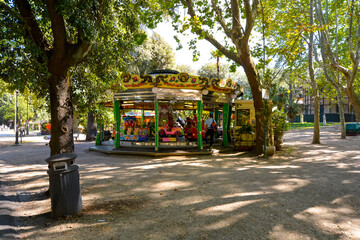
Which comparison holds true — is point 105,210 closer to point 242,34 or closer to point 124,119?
point 242,34

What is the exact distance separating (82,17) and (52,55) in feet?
3.45

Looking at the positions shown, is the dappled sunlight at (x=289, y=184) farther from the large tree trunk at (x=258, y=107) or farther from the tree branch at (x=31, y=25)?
the tree branch at (x=31, y=25)

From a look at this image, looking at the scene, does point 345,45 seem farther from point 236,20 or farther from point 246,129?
point 236,20

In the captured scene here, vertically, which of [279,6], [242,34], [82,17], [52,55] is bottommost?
[52,55]

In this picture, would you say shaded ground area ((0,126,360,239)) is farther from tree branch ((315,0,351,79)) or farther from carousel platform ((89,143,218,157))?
tree branch ((315,0,351,79))

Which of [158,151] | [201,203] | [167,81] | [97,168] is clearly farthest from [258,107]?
[97,168]

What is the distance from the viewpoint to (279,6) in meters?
14.0

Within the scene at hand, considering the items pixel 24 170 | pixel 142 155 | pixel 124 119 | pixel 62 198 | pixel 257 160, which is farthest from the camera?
pixel 124 119

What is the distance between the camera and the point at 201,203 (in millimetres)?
4406

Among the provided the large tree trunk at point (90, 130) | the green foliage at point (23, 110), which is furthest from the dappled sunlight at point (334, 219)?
the green foliage at point (23, 110)

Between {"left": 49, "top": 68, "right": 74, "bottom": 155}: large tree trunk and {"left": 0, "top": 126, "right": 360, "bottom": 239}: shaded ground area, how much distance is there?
1.22 meters

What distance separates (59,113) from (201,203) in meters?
3.46

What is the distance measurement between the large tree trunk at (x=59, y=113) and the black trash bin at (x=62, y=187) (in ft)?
3.20

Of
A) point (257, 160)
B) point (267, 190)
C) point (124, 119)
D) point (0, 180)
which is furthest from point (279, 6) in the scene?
point (0, 180)
